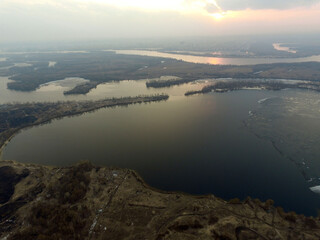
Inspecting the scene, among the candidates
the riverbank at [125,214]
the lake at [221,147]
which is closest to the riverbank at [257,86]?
the lake at [221,147]

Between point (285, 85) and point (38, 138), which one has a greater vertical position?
point (285, 85)

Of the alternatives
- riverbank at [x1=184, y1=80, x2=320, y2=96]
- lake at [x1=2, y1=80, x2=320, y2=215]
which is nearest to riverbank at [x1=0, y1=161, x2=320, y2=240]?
lake at [x1=2, y1=80, x2=320, y2=215]

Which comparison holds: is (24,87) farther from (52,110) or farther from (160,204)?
(160,204)

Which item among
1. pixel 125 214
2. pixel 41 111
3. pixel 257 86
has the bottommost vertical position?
pixel 41 111

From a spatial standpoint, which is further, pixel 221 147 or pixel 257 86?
pixel 257 86

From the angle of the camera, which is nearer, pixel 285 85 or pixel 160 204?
pixel 160 204

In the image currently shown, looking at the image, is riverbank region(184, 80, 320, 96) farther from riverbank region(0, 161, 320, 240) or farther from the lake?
riverbank region(0, 161, 320, 240)

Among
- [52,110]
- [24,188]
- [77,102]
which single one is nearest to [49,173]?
[24,188]

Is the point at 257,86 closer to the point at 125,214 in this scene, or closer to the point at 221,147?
the point at 221,147

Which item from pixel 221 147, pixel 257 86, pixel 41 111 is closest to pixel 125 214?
pixel 221 147
